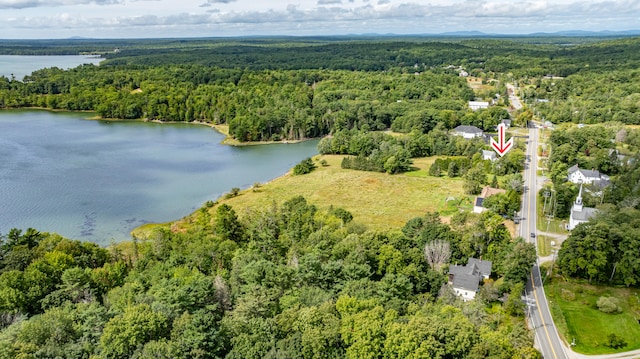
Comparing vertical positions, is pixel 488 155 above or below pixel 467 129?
A: below

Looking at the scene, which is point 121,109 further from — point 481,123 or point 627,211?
point 627,211

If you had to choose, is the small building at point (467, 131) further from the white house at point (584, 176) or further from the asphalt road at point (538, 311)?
the asphalt road at point (538, 311)

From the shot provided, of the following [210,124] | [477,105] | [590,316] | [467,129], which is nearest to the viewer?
[590,316]

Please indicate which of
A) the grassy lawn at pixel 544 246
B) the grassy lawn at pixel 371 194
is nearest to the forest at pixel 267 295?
the grassy lawn at pixel 544 246

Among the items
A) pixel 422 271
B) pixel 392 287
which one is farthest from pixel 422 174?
pixel 392 287

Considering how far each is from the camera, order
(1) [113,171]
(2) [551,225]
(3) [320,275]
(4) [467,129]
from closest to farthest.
Result: 1. (3) [320,275]
2. (2) [551,225]
3. (1) [113,171]
4. (4) [467,129]

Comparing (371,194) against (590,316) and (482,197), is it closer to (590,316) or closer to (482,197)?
(482,197)

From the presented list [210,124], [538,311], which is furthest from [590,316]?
[210,124]
